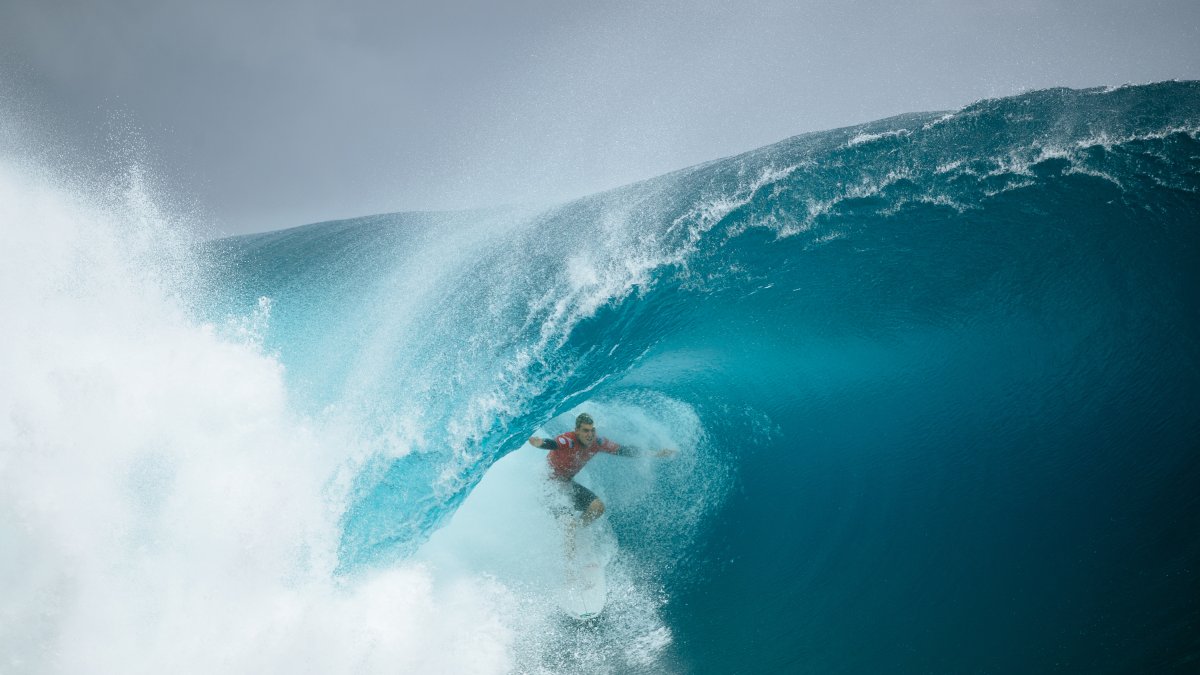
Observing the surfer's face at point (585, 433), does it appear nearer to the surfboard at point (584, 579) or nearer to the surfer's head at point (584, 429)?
the surfer's head at point (584, 429)

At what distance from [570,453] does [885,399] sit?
3158 millimetres

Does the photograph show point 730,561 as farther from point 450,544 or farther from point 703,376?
point 450,544

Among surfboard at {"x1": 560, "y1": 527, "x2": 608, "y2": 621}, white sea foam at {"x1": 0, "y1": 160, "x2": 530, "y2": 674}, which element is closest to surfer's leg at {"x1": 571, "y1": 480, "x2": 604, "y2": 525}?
surfboard at {"x1": 560, "y1": 527, "x2": 608, "y2": 621}

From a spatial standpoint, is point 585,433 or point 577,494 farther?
point 577,494

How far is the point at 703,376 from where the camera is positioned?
6.00m

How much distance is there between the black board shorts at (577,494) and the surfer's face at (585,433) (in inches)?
16.5

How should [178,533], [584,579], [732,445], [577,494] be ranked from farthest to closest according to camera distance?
[732,445] < [577,494] < [584,579] < [178,533]

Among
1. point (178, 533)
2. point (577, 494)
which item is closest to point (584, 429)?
point (577, 494)

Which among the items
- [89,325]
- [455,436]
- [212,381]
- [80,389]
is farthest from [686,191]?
[89,325]

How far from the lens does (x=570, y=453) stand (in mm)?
4922

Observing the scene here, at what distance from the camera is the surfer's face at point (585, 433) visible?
16.0 ft

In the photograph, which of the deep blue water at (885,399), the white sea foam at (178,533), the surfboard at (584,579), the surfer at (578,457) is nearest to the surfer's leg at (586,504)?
the surfer at (578,457)

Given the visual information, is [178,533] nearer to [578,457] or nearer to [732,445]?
[578,457]

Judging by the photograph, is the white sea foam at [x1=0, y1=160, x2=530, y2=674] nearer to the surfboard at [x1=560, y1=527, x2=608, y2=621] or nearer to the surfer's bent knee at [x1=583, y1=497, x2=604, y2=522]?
the surfboard at [x1=560, y1=527, x2=608, y2=621]
